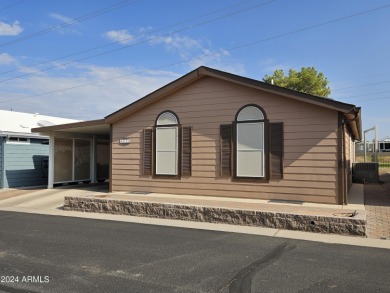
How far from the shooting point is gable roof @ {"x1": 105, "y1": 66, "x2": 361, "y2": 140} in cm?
956

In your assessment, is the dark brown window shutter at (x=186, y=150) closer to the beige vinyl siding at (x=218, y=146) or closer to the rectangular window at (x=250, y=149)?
the beige vinyl siding at (x=218, y=146)

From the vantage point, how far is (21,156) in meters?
17.8

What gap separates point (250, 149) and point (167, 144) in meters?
2.89

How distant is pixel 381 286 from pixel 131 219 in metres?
6.31

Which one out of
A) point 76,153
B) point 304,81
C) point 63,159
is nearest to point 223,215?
point 63,159

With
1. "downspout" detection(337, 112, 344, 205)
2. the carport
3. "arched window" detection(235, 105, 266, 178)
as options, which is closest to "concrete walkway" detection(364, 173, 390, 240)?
"downspout" detection(337, 112, 344, 205)

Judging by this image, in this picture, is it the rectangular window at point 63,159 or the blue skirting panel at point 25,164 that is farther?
the blue skirting panel at point 25,164

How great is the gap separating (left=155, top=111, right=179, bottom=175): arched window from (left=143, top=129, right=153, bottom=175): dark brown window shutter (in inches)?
9.9

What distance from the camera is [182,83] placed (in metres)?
11.9

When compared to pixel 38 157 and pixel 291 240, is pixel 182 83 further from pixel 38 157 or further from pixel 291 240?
pixel 38 157

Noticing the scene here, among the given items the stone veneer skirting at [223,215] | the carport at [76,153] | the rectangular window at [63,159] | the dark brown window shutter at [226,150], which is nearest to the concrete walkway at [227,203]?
the stone veneer skirting at [223,215]

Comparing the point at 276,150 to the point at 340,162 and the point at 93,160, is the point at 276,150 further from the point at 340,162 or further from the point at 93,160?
the point at 93,160

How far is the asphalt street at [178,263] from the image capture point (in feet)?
15.1

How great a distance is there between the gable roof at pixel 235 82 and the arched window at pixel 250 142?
77 cm
